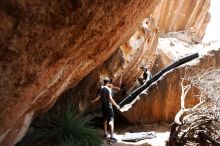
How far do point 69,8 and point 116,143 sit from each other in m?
5.86

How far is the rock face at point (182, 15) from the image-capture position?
82.0 feet

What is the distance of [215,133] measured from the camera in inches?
350

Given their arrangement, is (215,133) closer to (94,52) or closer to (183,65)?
(94,52)

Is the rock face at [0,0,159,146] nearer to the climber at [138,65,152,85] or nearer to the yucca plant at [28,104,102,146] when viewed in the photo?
the yucca plant at [28,104,102,146]

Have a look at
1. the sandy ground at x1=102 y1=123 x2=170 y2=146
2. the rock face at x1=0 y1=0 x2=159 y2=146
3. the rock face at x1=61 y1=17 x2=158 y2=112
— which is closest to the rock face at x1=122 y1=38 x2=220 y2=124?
the sandy ground at x1=102 y1=123 x2=170 y2=146

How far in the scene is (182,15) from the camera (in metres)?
26.1

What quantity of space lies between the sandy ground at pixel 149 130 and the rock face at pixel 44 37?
3833 mm

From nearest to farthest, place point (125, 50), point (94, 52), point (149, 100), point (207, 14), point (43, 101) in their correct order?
point (94, 52)
point (43, 101)
point (149, 100)
point (125, 50)
point (207, 14)

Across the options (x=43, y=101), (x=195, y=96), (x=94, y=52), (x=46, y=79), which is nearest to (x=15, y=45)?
(x=46, y=79)

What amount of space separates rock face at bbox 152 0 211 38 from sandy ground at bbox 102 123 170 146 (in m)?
12.4

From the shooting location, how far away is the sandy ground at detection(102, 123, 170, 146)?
1012cm

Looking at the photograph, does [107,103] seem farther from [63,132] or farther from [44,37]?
[44,37]

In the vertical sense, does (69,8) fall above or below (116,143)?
above

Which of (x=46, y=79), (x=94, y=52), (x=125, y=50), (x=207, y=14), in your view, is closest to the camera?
(x=46, y=79)
